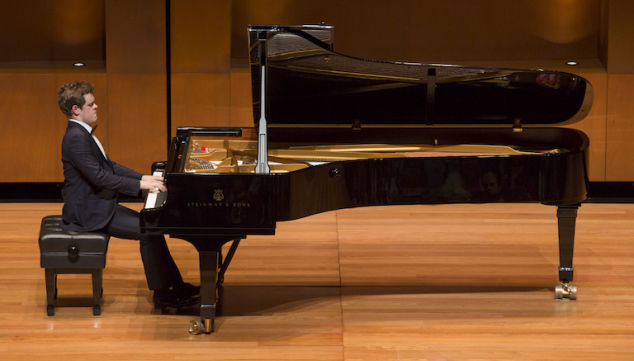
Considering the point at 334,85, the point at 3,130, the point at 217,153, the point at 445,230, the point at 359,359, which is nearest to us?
the point at 359,359

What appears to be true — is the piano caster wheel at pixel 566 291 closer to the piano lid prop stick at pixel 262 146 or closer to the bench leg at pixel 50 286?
the piano lid prop stick at pixel 262 146

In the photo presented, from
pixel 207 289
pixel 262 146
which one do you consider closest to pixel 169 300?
pixel 207 289

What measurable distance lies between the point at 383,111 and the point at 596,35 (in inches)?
113

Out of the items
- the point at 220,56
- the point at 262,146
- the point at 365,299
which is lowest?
the point at 365,299

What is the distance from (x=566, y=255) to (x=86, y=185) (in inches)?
88.2

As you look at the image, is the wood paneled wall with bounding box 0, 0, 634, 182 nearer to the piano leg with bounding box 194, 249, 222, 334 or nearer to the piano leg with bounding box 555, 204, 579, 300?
the piano leg with bounding box 555, 204, 579, 300

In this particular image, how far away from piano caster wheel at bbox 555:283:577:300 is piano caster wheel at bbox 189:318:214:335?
166 cm

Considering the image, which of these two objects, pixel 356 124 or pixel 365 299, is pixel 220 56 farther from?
pixel 365 299

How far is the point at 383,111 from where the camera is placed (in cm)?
464

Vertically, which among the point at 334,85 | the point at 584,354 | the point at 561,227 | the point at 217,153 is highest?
the point at 334,85

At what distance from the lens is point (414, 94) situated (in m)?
4.51

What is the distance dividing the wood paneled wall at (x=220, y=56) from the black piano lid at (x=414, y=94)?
209cm

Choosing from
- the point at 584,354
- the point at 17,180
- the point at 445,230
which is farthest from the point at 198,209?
the point at 17,180

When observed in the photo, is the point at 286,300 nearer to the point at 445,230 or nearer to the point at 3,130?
the point at 445,230
